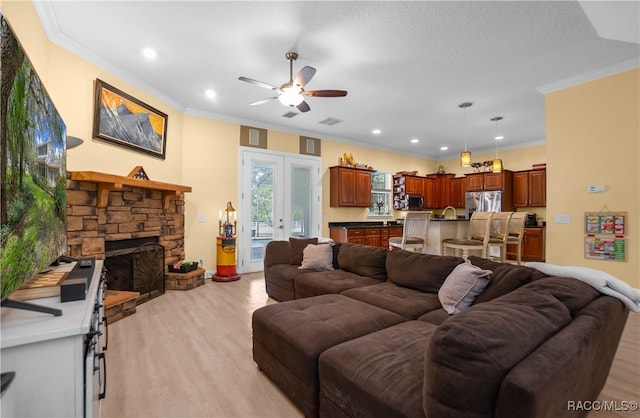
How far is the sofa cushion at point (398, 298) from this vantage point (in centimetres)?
215

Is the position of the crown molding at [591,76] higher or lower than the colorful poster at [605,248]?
higher

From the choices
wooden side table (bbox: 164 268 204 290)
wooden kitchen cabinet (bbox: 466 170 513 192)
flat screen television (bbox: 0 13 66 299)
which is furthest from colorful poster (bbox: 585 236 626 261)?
wooden side table (bbox: 164 268 204 290)

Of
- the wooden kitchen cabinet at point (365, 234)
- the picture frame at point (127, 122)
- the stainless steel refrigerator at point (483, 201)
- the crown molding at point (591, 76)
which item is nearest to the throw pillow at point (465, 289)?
the crown molding at point (591, 76)

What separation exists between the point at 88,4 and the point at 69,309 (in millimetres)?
2702

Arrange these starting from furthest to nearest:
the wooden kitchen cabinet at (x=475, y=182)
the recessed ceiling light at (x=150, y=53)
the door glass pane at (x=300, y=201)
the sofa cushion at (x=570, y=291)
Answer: the wooden kitchen cabinet at (x=475, y=182), the door glass pane at (x=300, y=201), the recessed ceiling light at (x=150, y=53), the sofa cushion at (x=570, y=291)

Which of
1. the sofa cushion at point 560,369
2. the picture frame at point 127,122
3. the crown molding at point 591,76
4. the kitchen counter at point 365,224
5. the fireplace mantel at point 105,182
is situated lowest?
the sofa cushion at point 560,369

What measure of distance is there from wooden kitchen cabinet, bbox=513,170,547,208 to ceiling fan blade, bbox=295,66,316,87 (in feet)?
20.8

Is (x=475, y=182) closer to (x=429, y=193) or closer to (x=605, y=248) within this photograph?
(x=429, y=193)

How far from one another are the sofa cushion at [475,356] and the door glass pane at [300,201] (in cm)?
516

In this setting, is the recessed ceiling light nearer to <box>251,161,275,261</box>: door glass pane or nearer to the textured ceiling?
the textured ceiling

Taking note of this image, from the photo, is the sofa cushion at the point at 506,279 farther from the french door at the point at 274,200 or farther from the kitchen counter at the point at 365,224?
the kitchen counter at the point at 365,224

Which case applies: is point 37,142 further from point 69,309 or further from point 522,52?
point 522,52

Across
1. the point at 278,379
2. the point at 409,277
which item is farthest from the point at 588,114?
the point at 278,379

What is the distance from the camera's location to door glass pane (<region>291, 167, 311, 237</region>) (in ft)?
20.0
